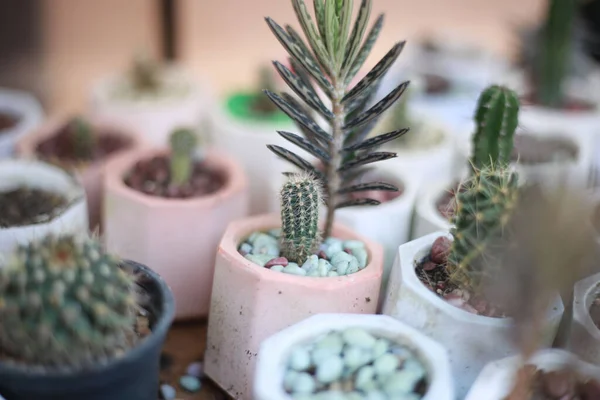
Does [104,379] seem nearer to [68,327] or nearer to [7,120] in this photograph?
[68,327]

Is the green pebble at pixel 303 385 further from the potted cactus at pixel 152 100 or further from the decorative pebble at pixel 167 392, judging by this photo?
the potted cactus at pixel 152 100

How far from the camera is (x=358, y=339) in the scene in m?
0.70

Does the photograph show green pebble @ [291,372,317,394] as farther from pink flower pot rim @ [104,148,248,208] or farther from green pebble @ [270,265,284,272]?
pink flower pot rim @ [104,148,248,208]

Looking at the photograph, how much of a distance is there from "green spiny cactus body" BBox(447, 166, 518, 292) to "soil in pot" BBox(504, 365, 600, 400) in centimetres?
11

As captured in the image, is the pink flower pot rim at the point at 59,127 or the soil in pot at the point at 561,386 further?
the pink flower pot rim at the point at 59,127

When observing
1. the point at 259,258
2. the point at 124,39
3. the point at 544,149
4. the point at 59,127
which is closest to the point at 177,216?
the point at 259,258

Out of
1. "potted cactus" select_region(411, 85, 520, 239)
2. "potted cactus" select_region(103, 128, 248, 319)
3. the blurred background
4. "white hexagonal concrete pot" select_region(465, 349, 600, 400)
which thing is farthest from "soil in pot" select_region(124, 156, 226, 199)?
the blurred background

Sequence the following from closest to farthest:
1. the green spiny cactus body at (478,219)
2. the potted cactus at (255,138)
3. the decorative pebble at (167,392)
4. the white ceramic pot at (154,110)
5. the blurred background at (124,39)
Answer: the green spiny cactus body at (478,219), the decorative pebble at (167,392), the potted cactus at (255,138), the white ceramic pot at (154,110), the blurred background at (124,39)

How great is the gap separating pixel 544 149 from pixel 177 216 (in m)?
0.64

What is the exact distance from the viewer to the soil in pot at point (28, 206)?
2.91ft

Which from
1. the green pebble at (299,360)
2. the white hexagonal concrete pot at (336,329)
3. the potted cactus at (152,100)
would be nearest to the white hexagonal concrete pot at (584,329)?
the white hexagonal concrete pot at (336,329)

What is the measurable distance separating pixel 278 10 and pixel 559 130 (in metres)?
0.92

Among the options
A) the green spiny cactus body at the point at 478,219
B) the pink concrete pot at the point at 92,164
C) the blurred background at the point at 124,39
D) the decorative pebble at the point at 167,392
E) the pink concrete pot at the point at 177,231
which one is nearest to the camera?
the green spiny cactus body at the point at 478,219

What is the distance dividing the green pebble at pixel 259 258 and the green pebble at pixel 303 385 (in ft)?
0.54
